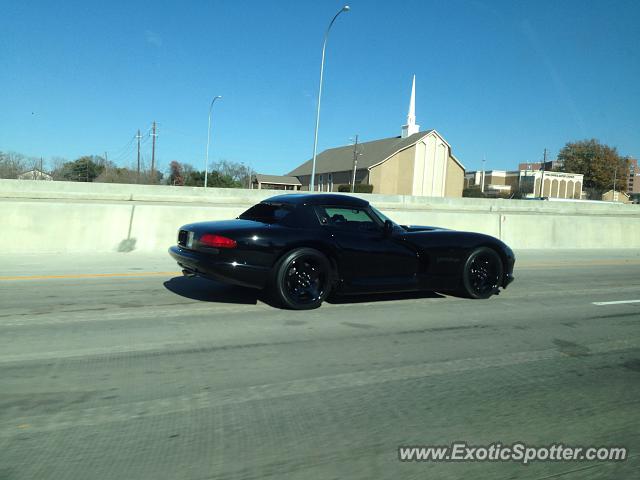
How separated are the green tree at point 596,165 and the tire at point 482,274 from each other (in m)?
106

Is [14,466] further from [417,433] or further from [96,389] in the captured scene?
[417,433]

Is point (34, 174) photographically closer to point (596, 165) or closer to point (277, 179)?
point (277, 179)

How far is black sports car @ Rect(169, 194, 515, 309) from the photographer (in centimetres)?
610

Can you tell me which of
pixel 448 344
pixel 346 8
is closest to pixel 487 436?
pixel 448 344

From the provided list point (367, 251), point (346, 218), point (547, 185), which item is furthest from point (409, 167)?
point (367, 251)

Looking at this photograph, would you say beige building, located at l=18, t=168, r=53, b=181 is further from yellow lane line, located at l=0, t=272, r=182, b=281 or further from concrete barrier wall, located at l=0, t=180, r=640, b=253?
yellow lane line, located at l=0, t=272, r=182, b=281

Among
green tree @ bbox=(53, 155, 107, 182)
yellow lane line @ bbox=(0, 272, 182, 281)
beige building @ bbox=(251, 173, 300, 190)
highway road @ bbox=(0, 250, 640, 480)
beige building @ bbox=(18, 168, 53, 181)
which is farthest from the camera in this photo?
beige building @ bbox=(251, 173, 300, 190)

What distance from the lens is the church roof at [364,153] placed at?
218 feet

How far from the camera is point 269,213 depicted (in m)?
6.93

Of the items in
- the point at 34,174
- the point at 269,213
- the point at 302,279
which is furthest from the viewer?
the point at 34,174

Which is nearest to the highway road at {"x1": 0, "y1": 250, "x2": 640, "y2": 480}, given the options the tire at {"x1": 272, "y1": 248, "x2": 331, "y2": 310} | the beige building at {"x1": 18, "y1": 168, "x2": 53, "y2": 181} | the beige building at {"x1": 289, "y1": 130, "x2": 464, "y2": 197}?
the tire at {"x1": 272, "y1": 248, "x2": 331, "y2": 310}

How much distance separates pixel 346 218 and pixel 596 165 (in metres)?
111

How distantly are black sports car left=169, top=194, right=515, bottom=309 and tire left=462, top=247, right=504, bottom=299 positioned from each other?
2 centimetres

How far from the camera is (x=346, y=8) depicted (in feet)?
87.1
